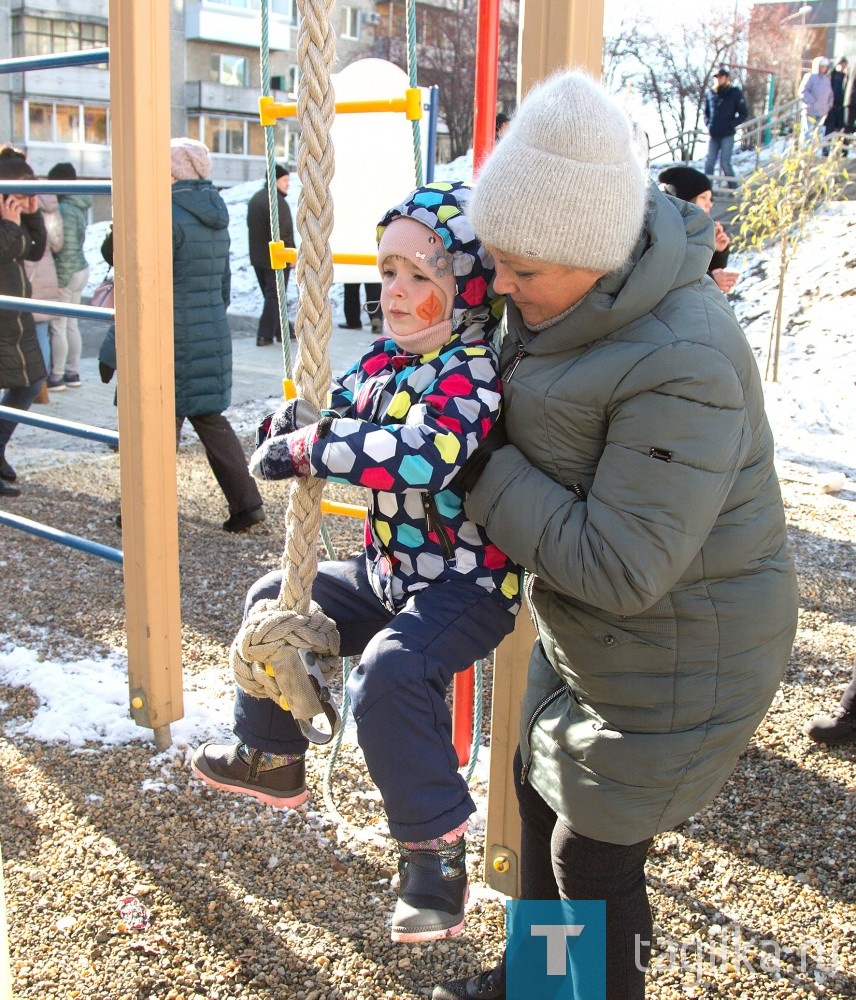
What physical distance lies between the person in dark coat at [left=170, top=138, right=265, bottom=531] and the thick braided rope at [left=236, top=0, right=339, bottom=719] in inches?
137

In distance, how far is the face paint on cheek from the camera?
1.78 metres

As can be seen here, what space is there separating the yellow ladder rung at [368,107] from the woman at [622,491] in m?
1.20

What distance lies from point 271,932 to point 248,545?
3177mm

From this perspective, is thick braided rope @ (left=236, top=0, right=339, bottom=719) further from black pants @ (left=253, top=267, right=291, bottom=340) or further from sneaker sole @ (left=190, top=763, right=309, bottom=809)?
black pants @ (left=253, top=267, right=291, bottom=340)

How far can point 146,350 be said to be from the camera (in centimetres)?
296

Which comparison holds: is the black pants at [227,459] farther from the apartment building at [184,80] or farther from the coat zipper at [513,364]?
the apartment building at [184,80]

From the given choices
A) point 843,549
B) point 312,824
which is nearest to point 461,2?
point 843,549

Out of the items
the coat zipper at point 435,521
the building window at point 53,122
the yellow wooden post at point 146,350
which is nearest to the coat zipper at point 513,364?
the coat zipper at point 435,521

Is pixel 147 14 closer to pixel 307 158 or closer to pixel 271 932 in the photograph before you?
pixel 307 158

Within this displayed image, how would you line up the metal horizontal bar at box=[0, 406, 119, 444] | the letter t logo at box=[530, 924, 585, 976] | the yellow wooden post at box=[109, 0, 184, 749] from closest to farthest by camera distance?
the letter t logo at box=[530, 924, 585, 976] < the yellow wooden post at box=[109, 0, 184, 749] < the metal horizontal bar at box=[0, 406, 119, 444]

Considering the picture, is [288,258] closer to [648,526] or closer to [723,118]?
[648,526]

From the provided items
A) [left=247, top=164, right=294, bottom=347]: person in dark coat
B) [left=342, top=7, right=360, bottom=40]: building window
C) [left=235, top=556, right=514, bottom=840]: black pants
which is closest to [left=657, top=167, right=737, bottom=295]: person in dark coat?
[left=235, top=556, right=514, bottom=840]: black pants

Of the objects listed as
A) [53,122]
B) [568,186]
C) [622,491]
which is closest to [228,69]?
[53,122]

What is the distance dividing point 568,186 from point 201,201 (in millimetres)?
4169
